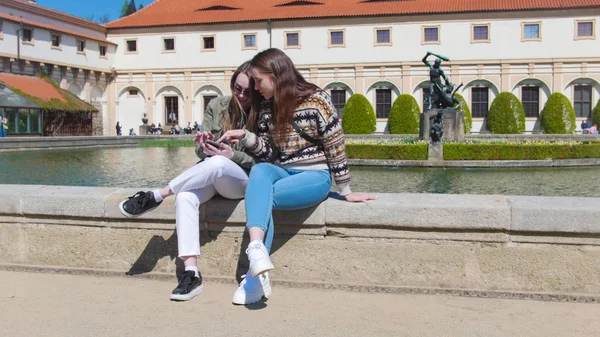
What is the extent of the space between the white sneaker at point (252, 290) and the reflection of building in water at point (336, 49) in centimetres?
3428

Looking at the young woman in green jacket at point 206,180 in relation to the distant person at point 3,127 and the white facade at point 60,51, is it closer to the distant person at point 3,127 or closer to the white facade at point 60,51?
the distant person at point 3,127

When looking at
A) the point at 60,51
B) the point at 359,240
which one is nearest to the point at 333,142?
the point at 359,240

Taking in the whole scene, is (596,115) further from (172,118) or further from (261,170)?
(261,170)

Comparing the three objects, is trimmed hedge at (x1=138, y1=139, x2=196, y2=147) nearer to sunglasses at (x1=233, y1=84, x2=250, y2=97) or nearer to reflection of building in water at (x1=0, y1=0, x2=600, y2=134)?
reflection of building in water at (x1=0, y1=0, x2=600, y2=134)

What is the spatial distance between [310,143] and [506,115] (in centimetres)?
3261

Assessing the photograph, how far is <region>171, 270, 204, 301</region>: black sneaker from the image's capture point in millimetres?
3045

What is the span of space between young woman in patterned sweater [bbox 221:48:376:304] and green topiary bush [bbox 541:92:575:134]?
3322cm

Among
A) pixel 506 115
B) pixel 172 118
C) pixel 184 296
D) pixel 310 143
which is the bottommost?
pixel 184 296

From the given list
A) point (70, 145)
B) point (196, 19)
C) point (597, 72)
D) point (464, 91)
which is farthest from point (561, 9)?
point (70, 145)

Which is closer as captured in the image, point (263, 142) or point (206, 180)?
point (206, 180)

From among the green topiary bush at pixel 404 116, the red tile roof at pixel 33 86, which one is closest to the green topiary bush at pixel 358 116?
the green topiary bush at pixel 404 116

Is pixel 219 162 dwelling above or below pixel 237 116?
below

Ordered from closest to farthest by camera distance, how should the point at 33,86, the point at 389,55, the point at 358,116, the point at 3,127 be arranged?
the point at 3,127
the point at 33,86
the point at 358,116
the point at 389,55

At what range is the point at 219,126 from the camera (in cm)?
369
